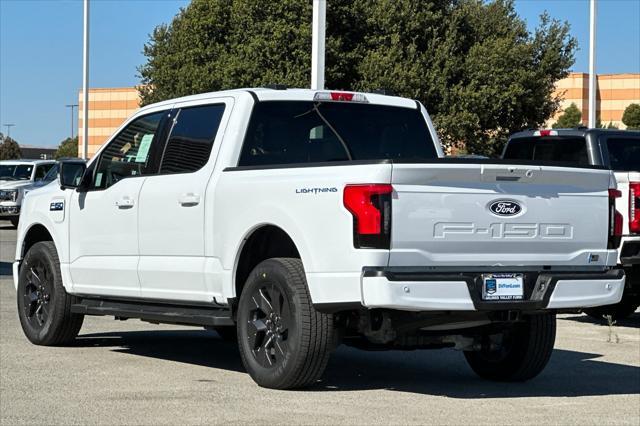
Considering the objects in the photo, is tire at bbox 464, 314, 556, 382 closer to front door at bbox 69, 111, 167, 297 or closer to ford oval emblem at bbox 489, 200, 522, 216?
ford oval emblem at bbox 489, 200, 522, 216

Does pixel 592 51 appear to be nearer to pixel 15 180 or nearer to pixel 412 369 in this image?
pixel 15 180

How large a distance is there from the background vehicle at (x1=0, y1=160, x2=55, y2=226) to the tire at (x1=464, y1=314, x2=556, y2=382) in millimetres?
27974

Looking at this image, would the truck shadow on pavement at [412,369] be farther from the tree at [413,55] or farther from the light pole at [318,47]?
the tree at [413,55]

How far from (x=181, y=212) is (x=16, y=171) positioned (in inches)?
1188

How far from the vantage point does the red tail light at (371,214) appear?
7641mm

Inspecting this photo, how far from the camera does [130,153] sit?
33.9 ft

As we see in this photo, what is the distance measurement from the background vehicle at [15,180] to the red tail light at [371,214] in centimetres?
2920

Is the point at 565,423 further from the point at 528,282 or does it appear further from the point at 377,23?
the point at 377,23

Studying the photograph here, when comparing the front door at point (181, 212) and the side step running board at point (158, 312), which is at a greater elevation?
the front door at point (181, 212)

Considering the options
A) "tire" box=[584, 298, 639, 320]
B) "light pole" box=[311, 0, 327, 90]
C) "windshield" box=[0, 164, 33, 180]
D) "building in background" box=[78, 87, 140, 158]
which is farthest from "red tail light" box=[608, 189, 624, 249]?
"building in background" box=[78, 87, 140, 158]

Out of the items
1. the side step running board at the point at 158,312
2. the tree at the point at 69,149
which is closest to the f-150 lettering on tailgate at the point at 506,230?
the side step running board at the point at 158,312

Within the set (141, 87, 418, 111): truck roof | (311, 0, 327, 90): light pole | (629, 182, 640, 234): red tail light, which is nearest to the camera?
(141, 87, 418, 111): truck roof

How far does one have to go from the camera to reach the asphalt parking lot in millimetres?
7578

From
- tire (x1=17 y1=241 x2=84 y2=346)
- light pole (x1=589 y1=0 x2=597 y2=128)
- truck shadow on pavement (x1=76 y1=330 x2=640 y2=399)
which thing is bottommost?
truck shadow on pavement (x1=76 y1=330 x2=640 y2=399)
